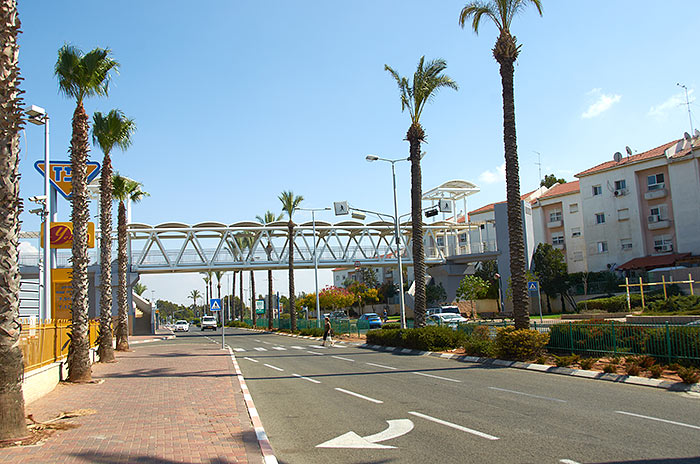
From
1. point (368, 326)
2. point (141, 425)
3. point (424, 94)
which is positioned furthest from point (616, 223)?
point (141, 425)

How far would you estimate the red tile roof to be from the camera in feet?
172

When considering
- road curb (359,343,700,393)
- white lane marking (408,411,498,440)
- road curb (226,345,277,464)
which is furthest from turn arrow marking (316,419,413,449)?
road curb (359,343,700,393)

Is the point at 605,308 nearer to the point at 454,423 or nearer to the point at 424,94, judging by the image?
the point at 424,94

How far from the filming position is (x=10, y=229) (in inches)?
348

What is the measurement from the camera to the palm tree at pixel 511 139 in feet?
65.9

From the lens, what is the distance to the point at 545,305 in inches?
2239

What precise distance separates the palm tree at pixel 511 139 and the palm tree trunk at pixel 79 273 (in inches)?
551

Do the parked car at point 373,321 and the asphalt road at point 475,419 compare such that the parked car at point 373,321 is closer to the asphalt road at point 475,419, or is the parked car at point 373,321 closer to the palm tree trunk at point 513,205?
the palm tree trunk at point 513,205

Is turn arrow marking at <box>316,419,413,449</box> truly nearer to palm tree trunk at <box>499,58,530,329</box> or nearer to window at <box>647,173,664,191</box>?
palm tree trunk at <box>499,58,530,329</box>

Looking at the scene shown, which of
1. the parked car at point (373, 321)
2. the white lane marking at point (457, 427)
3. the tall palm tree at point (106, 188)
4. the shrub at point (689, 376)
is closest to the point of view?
the white lane marking at point (457, 427)

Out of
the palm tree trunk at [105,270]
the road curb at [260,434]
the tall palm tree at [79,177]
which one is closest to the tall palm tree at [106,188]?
the palm tree trunk at [105,270]

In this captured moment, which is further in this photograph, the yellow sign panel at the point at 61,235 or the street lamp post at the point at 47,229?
the yellow sign panel at the point at 61,235

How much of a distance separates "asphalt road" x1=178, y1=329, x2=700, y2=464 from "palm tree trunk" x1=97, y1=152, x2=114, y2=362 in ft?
29.6

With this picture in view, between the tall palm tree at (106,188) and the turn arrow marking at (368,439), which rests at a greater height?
the tall palm tree at (106,188)
